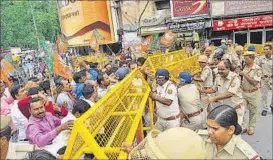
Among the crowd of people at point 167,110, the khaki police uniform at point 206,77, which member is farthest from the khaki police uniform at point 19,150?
the khaki police uniform at point 206,77

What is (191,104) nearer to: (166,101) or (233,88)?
(166,101)

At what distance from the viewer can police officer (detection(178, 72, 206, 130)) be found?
4398mm

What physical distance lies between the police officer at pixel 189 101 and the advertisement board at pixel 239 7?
13951mm

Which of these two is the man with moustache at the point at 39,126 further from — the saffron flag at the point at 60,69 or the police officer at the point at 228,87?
the police officer at the point at 228,87

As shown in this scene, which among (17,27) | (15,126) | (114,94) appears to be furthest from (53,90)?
(17,27)

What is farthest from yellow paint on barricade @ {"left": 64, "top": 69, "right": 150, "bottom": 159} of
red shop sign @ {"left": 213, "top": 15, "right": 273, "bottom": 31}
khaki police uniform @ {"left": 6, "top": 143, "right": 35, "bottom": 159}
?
red shop sign @ {"left": 213, "top": 15, "right": 273, "bottom": 31}

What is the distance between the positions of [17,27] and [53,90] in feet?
99.8

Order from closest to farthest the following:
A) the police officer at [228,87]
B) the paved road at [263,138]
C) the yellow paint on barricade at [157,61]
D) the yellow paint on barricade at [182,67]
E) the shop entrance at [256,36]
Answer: the police officer at [228,87] → the paved road at [263,138] → the yellow paint on barricade at [157,61] → the yellow paint on barricade at [182,67] → the shop entrance at [256,36]

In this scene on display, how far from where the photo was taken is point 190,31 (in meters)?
18.5

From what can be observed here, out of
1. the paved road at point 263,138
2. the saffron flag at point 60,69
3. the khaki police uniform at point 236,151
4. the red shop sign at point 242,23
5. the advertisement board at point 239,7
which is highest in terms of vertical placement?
the advertisement board at point 239,7

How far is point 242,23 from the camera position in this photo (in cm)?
1692

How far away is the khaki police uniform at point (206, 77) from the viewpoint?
6316mm

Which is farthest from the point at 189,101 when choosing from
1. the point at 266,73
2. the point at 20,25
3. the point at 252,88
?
the point at 20,25

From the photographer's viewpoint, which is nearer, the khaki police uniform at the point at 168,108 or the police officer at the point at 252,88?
the khaki police uniform at the point at 168,108
